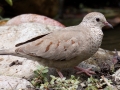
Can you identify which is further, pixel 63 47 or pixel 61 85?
pixel 63 47

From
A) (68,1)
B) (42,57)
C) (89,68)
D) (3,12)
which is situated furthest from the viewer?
(68,1)

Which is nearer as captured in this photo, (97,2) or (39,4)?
(39,4)

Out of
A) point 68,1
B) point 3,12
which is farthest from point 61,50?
point 68,1

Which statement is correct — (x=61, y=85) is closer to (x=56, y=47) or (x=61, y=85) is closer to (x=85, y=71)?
(x=56, y=47)

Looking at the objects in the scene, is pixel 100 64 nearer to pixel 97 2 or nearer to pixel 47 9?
pixel 47 9

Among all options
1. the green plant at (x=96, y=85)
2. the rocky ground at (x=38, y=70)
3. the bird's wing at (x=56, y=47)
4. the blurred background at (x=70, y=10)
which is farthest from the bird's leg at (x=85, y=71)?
the blurred background at (x=70, y=10)

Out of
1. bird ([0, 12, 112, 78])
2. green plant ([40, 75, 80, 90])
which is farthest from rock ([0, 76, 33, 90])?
bird ([0, 12, 112, 78])

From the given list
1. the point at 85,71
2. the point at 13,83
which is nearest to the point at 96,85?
the point at 85,71
